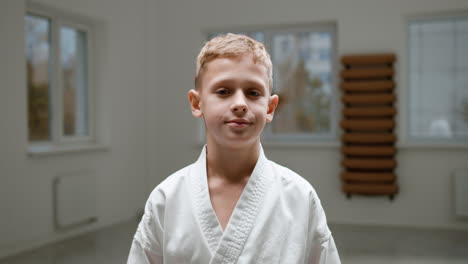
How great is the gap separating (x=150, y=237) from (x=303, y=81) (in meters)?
4.12

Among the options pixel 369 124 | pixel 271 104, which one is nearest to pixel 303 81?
pixel 369 124

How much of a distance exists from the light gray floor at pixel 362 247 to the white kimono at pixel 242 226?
8.15 feet

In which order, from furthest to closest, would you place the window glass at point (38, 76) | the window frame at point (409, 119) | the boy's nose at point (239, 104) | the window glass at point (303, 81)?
the window glass at point (303, 81)
the window frame at point (409, 119)
the window glass at point (38, 76)
the boy's nose at point (239, 104)

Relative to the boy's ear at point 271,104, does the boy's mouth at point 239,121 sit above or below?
below

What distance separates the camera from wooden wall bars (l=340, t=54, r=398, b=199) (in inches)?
170

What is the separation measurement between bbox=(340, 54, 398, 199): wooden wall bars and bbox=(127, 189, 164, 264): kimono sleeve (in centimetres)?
367

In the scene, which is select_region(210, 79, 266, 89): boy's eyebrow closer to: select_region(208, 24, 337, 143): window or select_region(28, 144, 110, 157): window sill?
select_region(28, 144, 110, 157): window sill

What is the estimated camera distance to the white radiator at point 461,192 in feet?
13.7

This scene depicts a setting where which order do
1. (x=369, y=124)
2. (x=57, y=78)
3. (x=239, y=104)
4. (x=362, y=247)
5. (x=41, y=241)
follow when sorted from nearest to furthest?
1. (x=239, y=104)
2. (x=362, y=247)
3. (x=41, y=241)
4. (x=57, y=78)
5. (x=369, y=124)

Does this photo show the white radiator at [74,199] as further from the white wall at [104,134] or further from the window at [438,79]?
the window at [438,79]

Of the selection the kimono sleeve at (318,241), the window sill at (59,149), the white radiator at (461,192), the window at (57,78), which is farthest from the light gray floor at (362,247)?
the kimono sleeve at (318,241)

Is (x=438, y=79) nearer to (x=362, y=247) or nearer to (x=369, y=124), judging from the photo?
(x=369, y=124)

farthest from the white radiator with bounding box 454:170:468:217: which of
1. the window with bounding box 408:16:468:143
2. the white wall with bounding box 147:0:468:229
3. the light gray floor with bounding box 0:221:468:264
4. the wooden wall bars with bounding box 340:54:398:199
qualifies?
the wooden wall bars with bounding box 340:54:398:199

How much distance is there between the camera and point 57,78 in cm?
401
